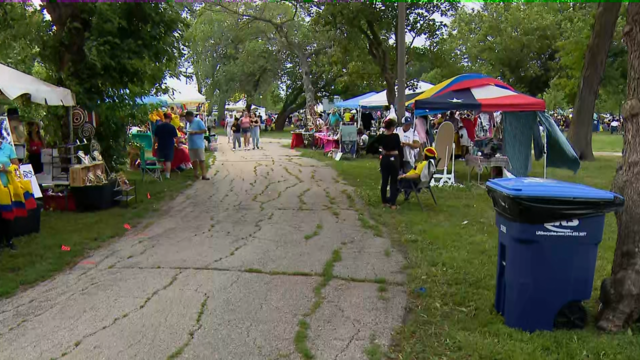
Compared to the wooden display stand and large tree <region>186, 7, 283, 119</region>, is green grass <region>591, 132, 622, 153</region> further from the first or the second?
the wooden display stand

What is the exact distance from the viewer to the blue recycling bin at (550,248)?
376 centimetres

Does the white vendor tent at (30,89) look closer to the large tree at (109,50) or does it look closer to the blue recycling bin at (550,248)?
the large tree at (109,50)

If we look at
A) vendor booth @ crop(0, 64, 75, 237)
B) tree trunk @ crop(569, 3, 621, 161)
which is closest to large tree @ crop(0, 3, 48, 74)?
vendor booth @ crop(0, 64, 75, 237)

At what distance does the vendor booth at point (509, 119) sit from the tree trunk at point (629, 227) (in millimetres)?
6803

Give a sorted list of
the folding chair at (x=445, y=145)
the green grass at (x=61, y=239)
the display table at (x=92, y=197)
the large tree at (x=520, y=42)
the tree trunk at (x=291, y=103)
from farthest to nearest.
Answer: the tree trunk at (x=291, y=103) → the large tree at (x=520, y=42) → the folding chair at (x=445, y=145) → the display table at (x=92, y=197) → the green grass at (x=61, y=239)

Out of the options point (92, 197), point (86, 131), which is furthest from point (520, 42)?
point (92, 197)

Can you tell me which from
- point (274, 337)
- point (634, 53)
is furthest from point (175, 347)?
point (634, 53)

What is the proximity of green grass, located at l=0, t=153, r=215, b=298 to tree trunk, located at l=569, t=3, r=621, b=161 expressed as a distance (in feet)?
40.0

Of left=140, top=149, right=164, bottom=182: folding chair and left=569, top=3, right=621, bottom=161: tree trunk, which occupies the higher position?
left=569, top=3, right=621, bottom=161: tree trunk

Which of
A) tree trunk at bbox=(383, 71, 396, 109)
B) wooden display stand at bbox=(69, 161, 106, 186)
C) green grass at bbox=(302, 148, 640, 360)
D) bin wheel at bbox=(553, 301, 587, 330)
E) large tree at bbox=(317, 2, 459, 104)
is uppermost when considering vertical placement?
large tree at bbox=(317, 2, 459, 104)

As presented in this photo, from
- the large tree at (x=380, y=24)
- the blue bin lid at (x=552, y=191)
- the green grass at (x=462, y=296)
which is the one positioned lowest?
the green grass at (x=462, y=296)

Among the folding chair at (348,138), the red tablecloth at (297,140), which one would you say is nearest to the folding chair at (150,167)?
the folding chair at (348,138)

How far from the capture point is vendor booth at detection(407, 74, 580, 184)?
10.8 metres

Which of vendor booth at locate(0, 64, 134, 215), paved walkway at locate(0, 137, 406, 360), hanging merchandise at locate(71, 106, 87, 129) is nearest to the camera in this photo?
paved walkway at locate(0, 137, 406, 360)
